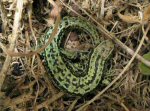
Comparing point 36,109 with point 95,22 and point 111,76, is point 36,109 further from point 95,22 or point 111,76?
point 95,22

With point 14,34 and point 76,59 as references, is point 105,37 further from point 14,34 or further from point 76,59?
point 14,34

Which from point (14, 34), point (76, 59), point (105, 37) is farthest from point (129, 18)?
point (14, 34)

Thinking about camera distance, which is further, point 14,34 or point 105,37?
point 105,37

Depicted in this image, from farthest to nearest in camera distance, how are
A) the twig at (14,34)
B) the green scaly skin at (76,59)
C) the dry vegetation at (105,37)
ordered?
the green scaly skin at (76,59)
the dry vegetation at (105,37)
the twig at (14,34)

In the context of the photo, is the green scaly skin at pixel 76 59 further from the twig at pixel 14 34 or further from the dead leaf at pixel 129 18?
the twig at pixel 14 34

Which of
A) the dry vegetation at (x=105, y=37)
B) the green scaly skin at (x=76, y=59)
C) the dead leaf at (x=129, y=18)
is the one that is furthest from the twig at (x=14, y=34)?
the dead leaf at (x=129, y=18)

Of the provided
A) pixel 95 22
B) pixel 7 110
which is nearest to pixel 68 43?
pixel 95 22

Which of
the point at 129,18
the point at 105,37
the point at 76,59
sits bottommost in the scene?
the point at 76,59
